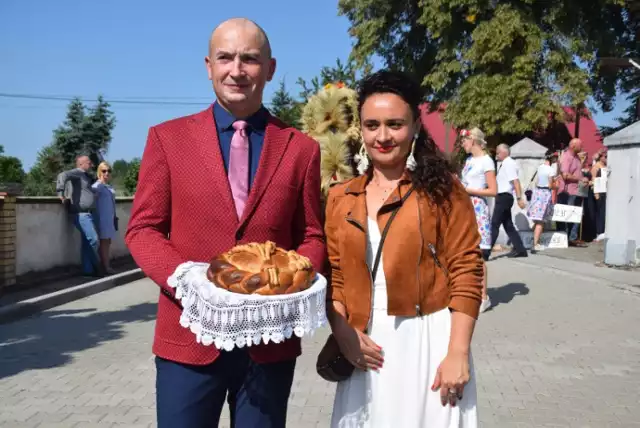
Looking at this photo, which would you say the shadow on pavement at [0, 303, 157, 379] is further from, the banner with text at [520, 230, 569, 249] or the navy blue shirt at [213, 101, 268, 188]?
the banner with text at [520, 230, 569, 249]

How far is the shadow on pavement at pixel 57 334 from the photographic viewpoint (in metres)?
5.88

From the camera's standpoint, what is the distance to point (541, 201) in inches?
522

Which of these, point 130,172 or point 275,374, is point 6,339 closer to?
point 275,374

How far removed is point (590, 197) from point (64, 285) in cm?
1123

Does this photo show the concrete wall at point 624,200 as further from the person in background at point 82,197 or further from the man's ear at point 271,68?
the man's ear at point 271,68

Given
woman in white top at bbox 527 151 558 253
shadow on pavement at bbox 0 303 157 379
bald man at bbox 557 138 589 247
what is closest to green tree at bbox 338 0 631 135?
bald man at bbox 557 138 589 247

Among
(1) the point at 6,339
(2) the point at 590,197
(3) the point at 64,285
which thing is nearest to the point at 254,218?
(1) the point at 6,339

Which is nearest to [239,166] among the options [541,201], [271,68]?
[271,68]

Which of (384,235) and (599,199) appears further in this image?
(599,199)

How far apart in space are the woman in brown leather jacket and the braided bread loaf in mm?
448

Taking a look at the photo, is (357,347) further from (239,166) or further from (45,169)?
(45,169)

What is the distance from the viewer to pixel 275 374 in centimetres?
221

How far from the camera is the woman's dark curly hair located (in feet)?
7.66

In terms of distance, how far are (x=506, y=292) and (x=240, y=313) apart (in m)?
7.60
